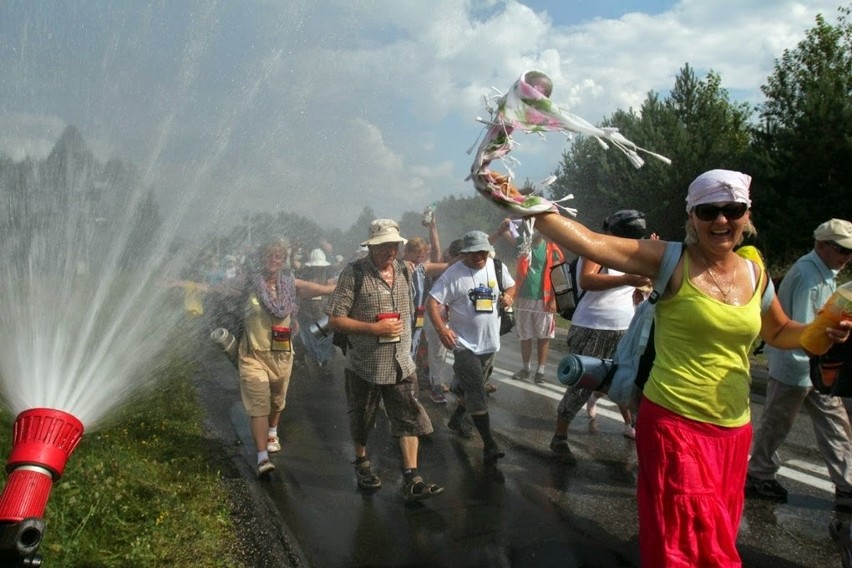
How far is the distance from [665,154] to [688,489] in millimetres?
31752

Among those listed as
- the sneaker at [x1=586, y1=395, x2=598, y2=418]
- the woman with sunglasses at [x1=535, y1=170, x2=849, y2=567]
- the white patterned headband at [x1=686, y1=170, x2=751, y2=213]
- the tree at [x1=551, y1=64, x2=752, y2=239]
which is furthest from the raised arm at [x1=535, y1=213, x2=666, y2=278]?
the tree at [x1=551, y1=64, x2=752, y2=239]

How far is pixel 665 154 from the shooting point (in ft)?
104

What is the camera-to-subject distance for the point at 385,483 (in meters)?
5.27

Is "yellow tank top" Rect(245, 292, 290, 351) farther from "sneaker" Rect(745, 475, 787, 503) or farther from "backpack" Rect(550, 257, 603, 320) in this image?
"sneaker" Rect(745, 475, 787, 503)

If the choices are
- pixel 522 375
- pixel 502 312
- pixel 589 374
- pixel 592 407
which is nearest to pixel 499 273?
pixel 502 312

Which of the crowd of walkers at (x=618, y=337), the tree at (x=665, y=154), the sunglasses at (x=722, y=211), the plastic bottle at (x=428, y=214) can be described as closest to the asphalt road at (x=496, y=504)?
the crowd of walkers at (x=618, y=337)

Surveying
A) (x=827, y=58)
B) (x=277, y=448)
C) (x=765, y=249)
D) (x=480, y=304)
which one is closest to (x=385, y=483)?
(x=277, y=448)

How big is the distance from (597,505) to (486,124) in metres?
3.16

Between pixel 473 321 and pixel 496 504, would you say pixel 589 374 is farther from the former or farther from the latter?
pixel 473 321

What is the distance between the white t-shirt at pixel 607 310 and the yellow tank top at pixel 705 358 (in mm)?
2816

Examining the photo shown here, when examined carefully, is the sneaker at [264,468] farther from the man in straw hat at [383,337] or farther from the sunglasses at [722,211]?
the sunglasses at [722,211]

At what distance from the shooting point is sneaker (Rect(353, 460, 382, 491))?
16.7ft

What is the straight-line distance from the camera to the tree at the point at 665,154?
32656 millimetres

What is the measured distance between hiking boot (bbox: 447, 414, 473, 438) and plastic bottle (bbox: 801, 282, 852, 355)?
3.99m
